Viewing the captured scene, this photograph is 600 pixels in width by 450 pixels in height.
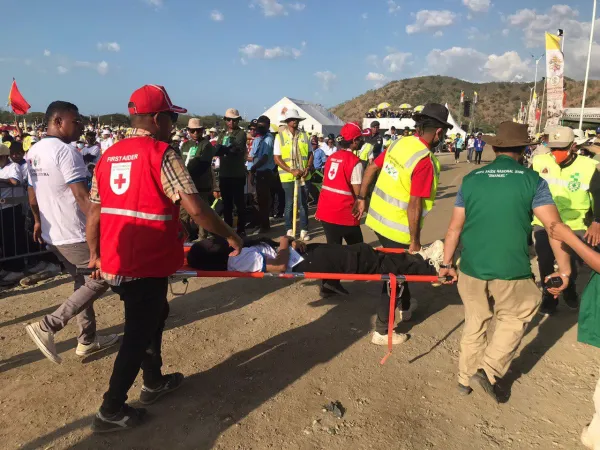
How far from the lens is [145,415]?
2.81m

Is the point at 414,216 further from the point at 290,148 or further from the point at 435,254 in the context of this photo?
the point at 290,148

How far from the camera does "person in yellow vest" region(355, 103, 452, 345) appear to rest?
354 centimetres

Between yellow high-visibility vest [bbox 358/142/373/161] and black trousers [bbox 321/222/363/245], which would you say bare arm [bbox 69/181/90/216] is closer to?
black trousers [bbox 321/222/363/245]

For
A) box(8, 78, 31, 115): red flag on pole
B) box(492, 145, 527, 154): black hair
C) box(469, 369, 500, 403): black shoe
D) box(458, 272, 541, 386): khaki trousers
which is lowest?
box(469, 369, 500, 403): black shoe

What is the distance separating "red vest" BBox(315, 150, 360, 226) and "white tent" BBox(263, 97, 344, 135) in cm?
2141

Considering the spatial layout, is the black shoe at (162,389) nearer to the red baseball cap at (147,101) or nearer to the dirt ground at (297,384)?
the dirt ground at (297,384)

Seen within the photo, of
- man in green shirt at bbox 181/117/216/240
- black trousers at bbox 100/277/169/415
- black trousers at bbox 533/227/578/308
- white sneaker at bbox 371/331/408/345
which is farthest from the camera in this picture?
man in green shirt at bbox 181/117/216/240

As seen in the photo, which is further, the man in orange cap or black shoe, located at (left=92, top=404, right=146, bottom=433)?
black shoe, located at (left=92, top=404, right=146, bottom=433)

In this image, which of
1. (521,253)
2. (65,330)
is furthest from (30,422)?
(521,253)

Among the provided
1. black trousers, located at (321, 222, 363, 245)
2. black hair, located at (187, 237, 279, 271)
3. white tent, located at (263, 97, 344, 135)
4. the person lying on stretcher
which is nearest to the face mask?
the person lying on stretcher

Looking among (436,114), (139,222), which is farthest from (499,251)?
(139,222)

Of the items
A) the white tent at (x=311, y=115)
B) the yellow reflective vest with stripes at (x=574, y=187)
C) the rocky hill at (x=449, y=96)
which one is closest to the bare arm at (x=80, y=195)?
the yellow reflective vest with stripes at (x=574, y=187)

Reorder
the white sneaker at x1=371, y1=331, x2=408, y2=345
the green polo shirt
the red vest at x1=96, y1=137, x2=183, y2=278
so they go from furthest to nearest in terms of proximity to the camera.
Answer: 1. the white sneaker at x1=371, y1=331, x2=408, y2=345
2. the green polo shirt
3. the red vest at x1=96, y1=137, x2=183, y2=278

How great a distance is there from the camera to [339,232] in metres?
4.87
